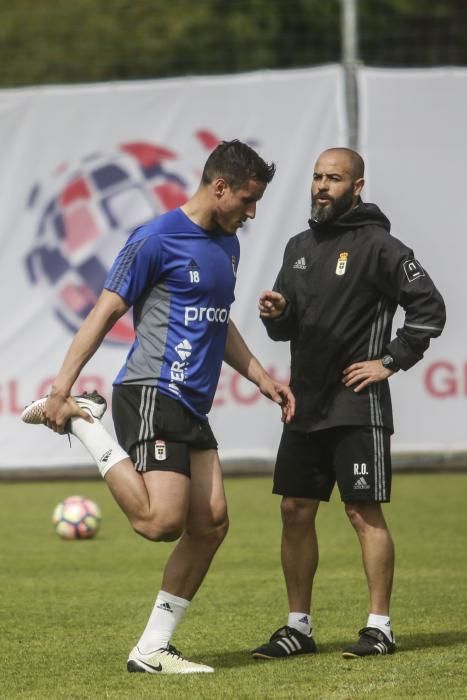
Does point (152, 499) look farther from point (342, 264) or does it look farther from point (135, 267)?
point (342, 264)

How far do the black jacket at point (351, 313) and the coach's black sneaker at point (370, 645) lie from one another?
3.05 feet

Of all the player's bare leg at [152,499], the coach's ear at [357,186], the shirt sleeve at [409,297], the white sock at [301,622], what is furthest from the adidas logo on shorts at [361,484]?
the coach's ear at [357,186]

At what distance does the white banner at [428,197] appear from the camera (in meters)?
13.7

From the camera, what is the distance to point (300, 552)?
670cm

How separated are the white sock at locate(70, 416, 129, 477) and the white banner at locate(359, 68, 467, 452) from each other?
7.89m

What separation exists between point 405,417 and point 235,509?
2215mm

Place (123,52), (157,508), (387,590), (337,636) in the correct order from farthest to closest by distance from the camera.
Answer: (123,52)
(337,636)
(387,590)
(157,508)

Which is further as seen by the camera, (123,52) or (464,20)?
(123,52)

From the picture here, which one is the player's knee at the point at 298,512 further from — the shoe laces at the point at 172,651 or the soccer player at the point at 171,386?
the shoe laces at the point at 172,651

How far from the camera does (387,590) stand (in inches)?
257

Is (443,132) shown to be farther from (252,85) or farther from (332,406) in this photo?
(332,406)

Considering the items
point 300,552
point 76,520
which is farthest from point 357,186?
point 76,520

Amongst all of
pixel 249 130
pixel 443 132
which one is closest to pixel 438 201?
pixel 443 132

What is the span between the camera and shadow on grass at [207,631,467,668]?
249 inches
